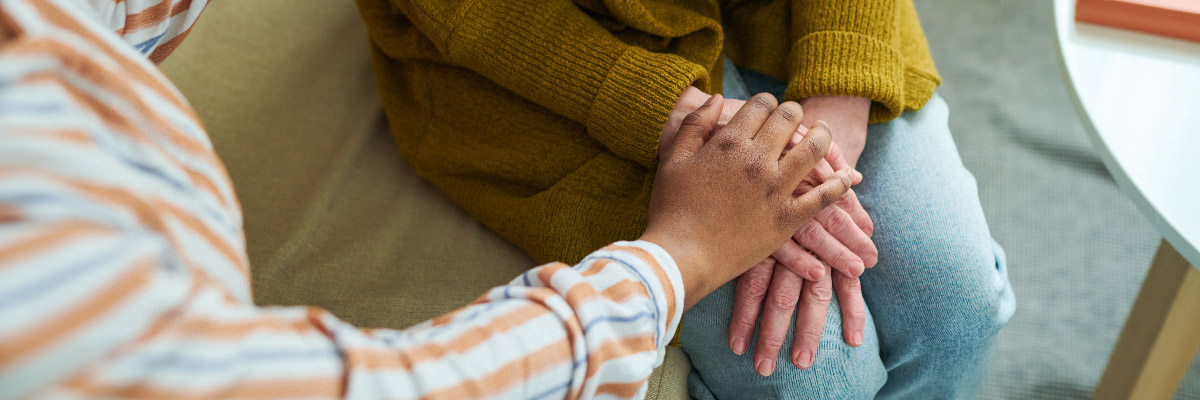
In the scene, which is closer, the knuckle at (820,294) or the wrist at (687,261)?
the wrist at (687,261)

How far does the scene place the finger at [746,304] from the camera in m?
0.70

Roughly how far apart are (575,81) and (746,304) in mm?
258

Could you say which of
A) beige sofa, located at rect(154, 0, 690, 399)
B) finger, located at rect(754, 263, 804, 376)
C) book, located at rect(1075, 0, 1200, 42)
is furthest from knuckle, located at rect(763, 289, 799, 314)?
book, located at rect(1075, 0, 1200, 42)

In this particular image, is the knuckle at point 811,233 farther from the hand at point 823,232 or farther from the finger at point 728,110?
the finger at point 728,110

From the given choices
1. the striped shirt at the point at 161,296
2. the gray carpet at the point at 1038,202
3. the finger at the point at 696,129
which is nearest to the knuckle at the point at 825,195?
the finger at the point at 696,129

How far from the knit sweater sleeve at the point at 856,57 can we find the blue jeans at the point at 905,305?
48 millimetres

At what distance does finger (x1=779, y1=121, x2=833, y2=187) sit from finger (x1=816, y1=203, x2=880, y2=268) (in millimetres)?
92

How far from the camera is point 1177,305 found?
82 centimetres

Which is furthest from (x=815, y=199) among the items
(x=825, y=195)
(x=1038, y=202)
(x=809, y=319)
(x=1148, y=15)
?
(x=1038, y=202)

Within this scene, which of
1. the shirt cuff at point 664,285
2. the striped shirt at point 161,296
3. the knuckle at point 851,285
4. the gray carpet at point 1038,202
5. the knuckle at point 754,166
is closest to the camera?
the striped shirt at point 161,296

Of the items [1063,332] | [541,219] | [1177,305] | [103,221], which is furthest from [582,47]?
[1063,332]

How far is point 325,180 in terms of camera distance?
841 mm

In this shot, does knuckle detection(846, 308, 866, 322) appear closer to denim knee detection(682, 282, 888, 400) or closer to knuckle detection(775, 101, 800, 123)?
denim knee detection(682, 282, 888, 400)

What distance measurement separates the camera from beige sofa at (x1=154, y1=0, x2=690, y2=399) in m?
0.76
